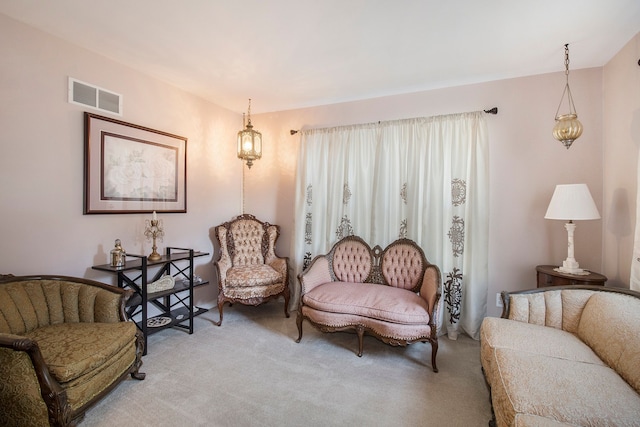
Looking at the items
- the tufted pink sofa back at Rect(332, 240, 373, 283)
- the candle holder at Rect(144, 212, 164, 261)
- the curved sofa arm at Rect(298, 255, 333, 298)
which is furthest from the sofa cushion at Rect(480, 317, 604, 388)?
the candle holder at Rect(144, 212, 164, 261)

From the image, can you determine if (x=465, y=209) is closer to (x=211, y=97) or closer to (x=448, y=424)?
(x=448, y=424)

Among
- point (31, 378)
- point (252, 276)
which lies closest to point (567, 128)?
point (252, 276)

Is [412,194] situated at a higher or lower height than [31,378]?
higher

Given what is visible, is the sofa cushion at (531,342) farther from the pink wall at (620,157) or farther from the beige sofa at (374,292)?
the pink wall at (620,157)

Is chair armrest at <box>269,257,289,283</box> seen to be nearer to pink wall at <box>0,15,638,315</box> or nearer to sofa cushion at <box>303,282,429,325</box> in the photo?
pink wall at <box>0,15,638,315</box>

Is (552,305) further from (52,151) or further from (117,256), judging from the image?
(52,151)

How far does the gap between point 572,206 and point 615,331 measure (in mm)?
1082

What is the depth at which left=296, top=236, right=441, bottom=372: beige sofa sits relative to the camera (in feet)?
7.78

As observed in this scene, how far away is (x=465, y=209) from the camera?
2998 millimetres

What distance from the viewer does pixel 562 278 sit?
2.38 metres

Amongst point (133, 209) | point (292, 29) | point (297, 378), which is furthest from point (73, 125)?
point (297, 378)

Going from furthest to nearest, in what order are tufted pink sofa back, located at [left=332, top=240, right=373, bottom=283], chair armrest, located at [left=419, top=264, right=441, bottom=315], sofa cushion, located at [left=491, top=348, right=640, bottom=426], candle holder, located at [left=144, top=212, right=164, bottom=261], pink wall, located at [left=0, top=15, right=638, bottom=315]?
→ tufted pink sofa back, located at [left=332, top=240, right=373, bottom=283]
candle holder, located at [left=144, top=212, right=164, bottom=261]
chair armrest, located at [left=419, top=264, right=441, bottom=315]
pink wall, located at [left=0, top=15, right=638, bottom=315]
sofa cushion, located at [left=491, top=348, right=640, bottom=426]

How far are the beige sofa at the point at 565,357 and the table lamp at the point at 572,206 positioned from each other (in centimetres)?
49

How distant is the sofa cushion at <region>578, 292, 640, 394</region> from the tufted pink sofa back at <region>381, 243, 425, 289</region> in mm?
1311
